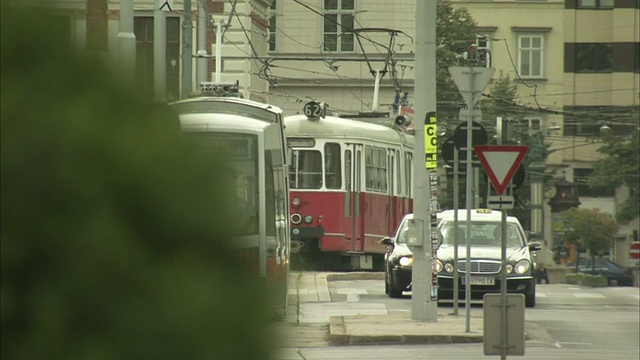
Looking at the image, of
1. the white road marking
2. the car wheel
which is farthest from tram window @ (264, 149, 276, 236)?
the white road marking

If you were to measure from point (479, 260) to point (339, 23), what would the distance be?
451 inches

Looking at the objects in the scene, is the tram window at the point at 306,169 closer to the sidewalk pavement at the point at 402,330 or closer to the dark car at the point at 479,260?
the dark car at the point at 479,260

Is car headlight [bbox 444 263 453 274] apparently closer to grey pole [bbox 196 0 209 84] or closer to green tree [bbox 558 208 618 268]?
grey pole [bbox 196 0 209 84]

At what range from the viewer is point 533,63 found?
56.8 metres

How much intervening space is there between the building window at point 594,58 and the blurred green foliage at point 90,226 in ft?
199

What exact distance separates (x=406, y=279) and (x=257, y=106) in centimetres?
538

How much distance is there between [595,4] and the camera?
6269 cm

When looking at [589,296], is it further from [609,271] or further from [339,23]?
[609,271]

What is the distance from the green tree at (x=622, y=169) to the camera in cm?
5578

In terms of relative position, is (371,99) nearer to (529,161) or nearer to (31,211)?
(529,161)

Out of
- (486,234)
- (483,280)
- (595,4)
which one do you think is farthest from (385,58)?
(595,4)

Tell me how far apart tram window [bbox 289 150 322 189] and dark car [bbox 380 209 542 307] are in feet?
13.7

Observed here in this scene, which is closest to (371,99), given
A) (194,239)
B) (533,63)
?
(533,63)

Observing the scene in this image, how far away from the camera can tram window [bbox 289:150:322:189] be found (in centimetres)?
2686
